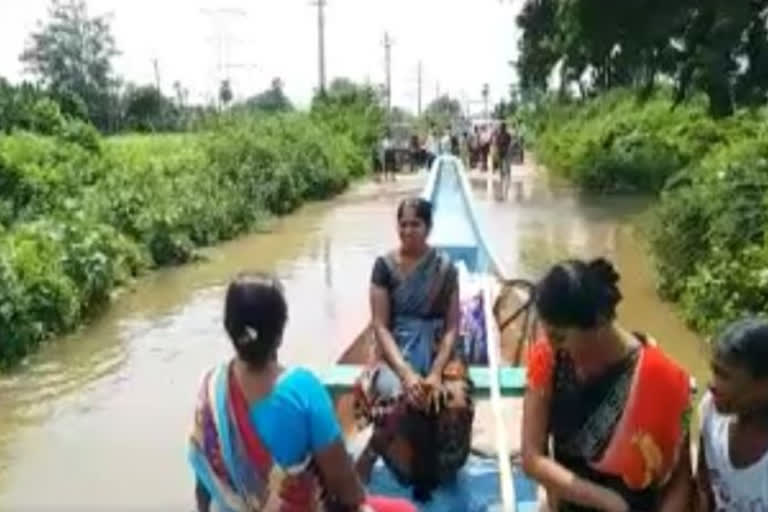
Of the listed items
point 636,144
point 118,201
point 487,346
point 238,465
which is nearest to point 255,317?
point 238,465

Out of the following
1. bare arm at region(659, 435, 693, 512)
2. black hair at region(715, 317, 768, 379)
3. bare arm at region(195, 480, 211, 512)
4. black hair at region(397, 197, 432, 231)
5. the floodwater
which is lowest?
the floodwater

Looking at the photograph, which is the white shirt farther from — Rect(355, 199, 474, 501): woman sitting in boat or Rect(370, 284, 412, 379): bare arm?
Rect(370, 284, 412, 379): bare arm

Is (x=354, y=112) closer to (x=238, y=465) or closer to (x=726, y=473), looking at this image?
(x=238, y=465)

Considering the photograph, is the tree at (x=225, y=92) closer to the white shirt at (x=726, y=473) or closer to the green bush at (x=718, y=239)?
the green bush at (x=718, y=239)

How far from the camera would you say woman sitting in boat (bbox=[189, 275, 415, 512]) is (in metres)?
3.09

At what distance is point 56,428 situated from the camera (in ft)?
30.2

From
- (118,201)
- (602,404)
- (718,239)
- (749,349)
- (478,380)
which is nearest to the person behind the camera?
(749,349)

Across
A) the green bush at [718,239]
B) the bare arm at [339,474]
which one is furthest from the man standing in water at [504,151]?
the bare arm at [339,474]

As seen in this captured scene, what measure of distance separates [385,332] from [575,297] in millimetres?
2686

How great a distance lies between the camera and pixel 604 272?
10.5 feet

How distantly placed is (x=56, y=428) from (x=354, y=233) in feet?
41.2

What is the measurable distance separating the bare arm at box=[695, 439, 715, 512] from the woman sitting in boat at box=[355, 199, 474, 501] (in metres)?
2.26

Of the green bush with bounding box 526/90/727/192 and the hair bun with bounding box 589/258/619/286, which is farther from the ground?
the hair bun with bounding box 589/258/619/286

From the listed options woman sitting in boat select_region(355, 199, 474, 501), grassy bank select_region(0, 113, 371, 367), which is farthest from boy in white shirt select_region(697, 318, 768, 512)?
grassy bank select_region(0, 113, 371, 367)
